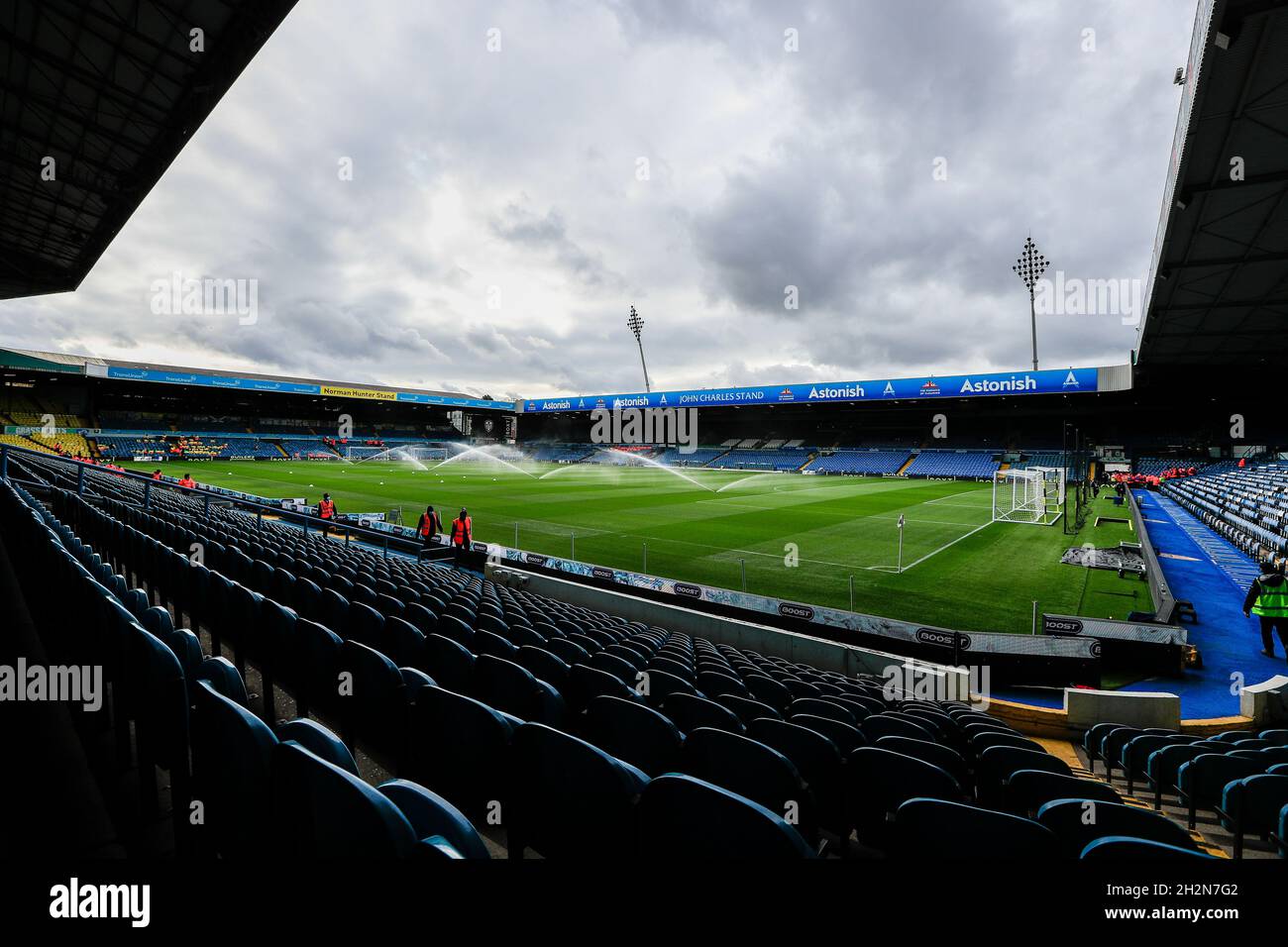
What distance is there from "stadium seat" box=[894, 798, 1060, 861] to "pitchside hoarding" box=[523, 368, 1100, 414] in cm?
5306

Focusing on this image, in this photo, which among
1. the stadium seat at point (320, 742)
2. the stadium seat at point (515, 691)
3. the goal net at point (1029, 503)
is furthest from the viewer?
the goal net at point (1029, 503)

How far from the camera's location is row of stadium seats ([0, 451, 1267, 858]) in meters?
1.79

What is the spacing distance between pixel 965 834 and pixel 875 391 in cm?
5731

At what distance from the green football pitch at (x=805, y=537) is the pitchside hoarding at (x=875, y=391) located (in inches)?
494

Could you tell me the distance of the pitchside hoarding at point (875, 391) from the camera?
4447cm

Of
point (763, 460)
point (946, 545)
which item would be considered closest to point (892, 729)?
point (946, 545)

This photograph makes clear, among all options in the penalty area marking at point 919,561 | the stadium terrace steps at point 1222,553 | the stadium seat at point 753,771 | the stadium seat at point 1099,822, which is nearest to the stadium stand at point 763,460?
the stadium terrace steps at point 1222,553

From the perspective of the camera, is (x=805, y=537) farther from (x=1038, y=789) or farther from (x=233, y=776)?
(x=233, y=776)

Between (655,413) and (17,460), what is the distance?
197 ft

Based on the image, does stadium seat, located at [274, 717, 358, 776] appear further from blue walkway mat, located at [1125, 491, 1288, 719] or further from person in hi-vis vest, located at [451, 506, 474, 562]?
person in hi-vis vest, located at [451, 506, 474, 562]

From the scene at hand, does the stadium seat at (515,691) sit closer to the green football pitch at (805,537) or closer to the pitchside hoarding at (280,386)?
the green football pitch at (805,537)

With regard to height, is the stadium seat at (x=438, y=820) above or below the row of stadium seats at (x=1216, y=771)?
above

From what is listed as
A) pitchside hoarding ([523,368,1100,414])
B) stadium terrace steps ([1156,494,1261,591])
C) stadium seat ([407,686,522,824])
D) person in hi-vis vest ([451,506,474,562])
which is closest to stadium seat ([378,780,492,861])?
stadium seat ([407,686,522,824])

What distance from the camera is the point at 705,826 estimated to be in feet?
5.30
